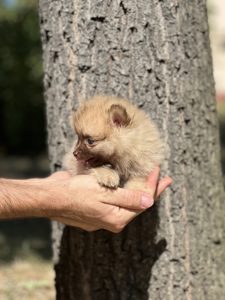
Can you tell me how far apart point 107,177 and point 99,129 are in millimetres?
236

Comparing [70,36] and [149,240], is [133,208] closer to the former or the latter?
[149,240]

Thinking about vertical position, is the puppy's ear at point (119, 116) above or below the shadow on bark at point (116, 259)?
above

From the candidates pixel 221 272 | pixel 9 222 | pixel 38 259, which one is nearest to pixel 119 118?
pixel 221 272

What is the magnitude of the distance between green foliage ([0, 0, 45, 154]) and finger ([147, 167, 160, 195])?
765 centimetres

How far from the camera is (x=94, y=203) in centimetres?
296

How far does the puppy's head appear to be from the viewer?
2.94 m

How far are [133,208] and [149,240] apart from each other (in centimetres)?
53

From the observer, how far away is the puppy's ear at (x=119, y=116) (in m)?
2.93

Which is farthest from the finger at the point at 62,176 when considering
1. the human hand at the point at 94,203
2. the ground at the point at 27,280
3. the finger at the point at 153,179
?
the ground at the point at 27,280

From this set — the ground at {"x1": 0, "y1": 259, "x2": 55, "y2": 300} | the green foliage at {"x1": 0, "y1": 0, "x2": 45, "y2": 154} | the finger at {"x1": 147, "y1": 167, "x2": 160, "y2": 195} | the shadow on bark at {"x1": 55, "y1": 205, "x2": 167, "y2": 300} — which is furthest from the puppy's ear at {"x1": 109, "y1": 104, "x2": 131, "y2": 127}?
the green foliage at {"x1": 0, "y1": 0, "x2": 45, "y2": 154}

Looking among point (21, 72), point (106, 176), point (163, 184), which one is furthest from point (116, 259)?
point (21, 72)

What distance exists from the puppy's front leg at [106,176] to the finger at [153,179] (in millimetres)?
181

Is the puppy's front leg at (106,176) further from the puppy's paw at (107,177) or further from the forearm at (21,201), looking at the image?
the forearm at (21,201)

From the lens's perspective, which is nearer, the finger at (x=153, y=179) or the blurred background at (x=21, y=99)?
the finger at (x=153, y=179)
